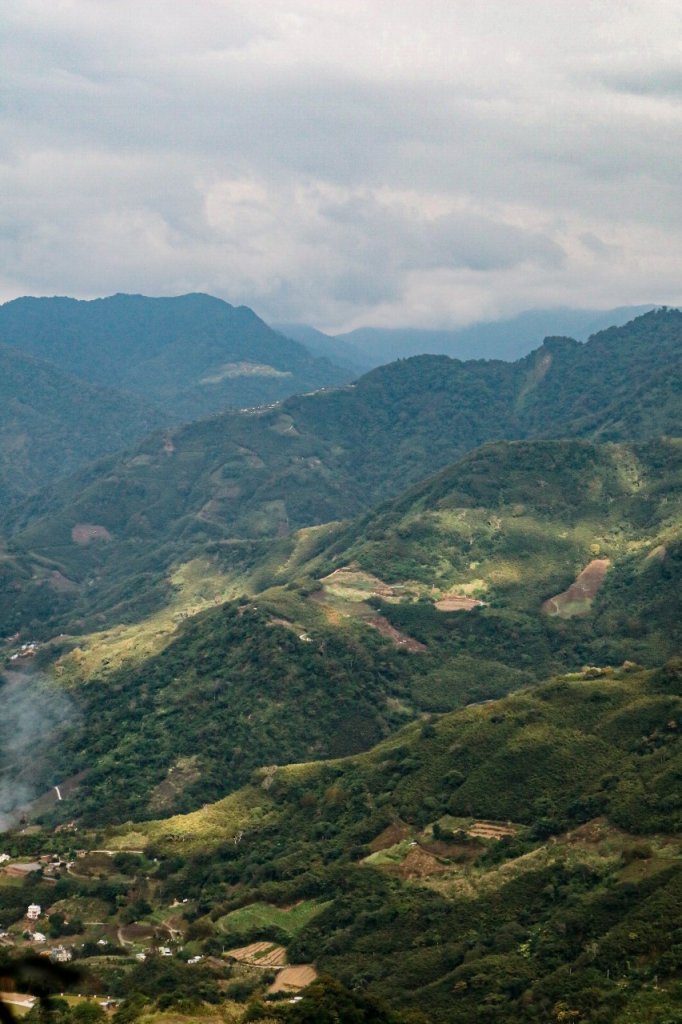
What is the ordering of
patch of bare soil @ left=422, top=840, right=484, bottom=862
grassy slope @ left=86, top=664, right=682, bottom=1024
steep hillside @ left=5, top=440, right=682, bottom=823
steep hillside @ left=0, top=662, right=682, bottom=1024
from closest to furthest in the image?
steep hillside @ left=0, top=662, right=682, bottom=1024
grassy slope @ left=86, top=664, right=682, bottom=1024
patch of bare soil @ left=422, top=840, right=484, bottom=862
steep hillside @ left=5, top=440, right=682, bottom=823

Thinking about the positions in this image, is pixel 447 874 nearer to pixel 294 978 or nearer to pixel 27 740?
pixel 294 978

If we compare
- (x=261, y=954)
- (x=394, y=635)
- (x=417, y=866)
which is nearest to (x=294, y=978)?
(x=261, y=954)

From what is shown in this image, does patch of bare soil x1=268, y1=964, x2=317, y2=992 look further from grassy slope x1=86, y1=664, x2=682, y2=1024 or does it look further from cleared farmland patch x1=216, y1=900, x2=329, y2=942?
cleared farmland patch x1=216, y1=900, x2=329, y2=942

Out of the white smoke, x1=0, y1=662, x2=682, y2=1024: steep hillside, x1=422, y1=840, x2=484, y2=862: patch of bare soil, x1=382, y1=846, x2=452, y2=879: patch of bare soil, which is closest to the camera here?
x1=0, y1=662, x2=682, y2=1024: steep hillside

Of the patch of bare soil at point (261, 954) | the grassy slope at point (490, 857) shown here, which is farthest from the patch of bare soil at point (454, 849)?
the patch of bare soil at point (261, 954)

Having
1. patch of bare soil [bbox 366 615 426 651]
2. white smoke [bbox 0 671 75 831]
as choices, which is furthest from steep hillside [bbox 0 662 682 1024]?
patch of bare soil [bbox 366 615 426 651]

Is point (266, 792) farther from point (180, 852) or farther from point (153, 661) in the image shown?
point (153, 661)
